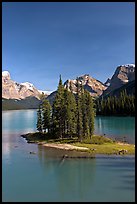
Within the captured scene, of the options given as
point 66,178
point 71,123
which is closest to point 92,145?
point 71,123

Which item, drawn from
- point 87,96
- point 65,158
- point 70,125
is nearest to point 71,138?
point 70,125

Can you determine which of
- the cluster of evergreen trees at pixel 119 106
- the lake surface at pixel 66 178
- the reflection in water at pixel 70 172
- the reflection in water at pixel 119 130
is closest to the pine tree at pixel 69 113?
the reflection in water at pixel 119 130

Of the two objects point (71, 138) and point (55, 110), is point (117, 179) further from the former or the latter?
point (55, 110)

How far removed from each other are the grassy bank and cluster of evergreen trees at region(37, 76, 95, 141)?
8.65ft

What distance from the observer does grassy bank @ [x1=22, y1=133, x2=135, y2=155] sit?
52.9m

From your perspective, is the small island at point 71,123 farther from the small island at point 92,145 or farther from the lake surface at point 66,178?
the lake surface at point 66,178

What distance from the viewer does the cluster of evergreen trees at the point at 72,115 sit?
67.0 m

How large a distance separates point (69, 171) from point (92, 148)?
1838 centimetres

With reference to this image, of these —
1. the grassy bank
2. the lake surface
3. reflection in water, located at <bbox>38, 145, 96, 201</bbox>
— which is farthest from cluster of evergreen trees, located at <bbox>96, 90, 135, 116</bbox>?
the lake surface

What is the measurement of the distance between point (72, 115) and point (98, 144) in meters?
12.2

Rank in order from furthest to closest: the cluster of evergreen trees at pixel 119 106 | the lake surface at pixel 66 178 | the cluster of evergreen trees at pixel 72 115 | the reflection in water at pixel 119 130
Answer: the cluster of evergreen trees at pixel 119 106, the reflection in water at pixel 119 130, the cluster of evergreen trees at pixel 72 115, the lake surface at pixel 66 178

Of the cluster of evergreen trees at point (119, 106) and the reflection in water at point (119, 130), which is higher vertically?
the cluster of evergreen trees at point (119, 106)

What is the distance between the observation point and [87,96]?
70438mm

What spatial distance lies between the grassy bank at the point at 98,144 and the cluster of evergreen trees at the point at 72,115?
2638 mm
